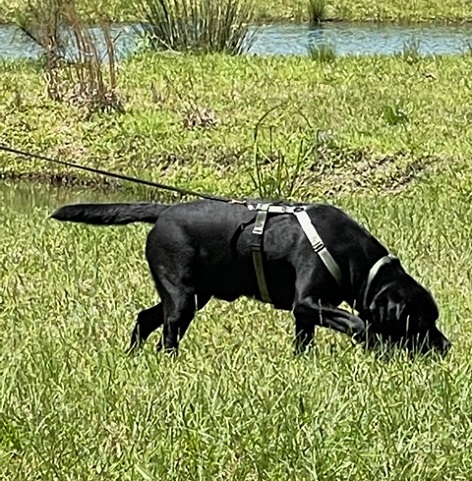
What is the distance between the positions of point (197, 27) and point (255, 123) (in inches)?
175

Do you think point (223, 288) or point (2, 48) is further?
point (2, 48)

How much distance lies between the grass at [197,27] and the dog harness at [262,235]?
40.6ft

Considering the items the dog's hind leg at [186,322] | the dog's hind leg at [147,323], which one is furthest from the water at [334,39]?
the dog's hind leg at [186,322]

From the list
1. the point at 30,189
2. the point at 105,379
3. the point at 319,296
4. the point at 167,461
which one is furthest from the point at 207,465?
the point at 30,189

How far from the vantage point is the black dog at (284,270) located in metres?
5.52

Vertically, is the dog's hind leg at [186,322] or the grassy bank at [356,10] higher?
the dog's hind leg at [186,322]

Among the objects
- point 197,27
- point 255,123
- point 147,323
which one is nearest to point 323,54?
point 197,27

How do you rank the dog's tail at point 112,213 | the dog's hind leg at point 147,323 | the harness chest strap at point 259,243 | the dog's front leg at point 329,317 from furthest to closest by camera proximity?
the dog's hind leg at point 147,323 < the dog's tail at point 112,213 < the harness chest strap at point 259,243 < the dog's front leg at point 329,317

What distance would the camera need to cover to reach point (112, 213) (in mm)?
5914

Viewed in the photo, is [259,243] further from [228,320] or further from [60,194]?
[60,194]

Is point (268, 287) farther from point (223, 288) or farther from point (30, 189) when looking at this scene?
point (30, 189)

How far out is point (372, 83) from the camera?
1562 centimetres

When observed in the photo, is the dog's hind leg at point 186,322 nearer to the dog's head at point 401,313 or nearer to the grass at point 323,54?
the dog's head at point 401,313

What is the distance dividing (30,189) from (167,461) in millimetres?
9014
